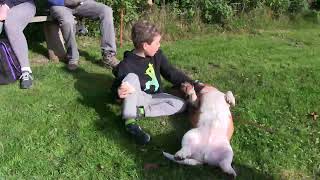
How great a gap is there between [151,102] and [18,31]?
189cm

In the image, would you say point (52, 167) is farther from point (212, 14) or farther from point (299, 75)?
point (212, 14)

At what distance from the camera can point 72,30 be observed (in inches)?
242

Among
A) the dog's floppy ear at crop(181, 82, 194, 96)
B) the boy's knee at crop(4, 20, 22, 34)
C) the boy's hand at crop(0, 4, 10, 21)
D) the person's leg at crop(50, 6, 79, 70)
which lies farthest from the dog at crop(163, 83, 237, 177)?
the boy's hand at crop(0, 4, 10, 21)

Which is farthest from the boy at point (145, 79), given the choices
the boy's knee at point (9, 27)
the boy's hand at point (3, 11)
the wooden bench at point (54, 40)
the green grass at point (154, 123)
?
the wooden bench at point (54, 40)

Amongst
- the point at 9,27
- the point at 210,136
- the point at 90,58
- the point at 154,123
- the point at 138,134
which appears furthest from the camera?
the point at 90,58

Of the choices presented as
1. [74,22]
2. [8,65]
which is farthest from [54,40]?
[8,65]

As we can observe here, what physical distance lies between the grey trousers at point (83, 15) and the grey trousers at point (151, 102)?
1558mm

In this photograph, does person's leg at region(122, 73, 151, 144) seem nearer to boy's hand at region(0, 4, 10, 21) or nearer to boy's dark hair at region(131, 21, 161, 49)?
boy's dark hair at region(131, 21, 161, 49)

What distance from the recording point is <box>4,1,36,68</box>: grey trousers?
5.68 meters

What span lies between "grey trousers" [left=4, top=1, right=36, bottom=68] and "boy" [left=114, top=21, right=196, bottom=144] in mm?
1410

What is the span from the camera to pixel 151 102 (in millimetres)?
4848

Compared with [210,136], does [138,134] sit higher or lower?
lower

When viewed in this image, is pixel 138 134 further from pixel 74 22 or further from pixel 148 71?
pixel 74 22

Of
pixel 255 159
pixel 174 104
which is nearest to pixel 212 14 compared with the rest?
pixel 174 104
